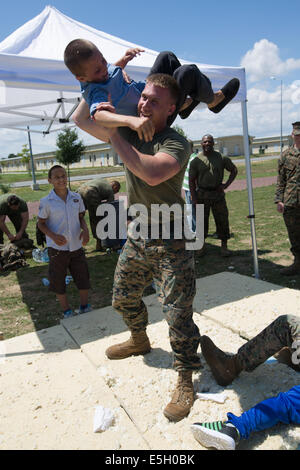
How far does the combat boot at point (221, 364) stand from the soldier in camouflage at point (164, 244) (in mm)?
226

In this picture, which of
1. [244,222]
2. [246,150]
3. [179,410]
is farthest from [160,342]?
[244,222]

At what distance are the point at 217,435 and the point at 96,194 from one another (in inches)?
215

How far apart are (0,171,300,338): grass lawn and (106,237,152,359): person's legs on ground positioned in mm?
1568

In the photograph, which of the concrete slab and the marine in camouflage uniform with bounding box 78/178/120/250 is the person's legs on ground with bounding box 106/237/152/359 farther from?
the marine in camouflage uniform with bounding box 78/178/120/250

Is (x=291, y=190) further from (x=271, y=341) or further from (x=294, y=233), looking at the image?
(x=271, y=341)

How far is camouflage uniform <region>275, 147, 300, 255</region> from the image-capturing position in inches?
188

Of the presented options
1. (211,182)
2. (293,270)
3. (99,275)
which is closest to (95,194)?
(99,275)

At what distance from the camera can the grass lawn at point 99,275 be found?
4.14 metres

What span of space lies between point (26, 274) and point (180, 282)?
4.36 m

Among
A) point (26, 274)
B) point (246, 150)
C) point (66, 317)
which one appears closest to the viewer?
point (66, 317)

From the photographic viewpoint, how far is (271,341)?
2102mm

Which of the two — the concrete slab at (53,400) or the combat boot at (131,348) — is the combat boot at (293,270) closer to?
the combat boot at (131,348)

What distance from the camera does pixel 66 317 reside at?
12.7 ft
